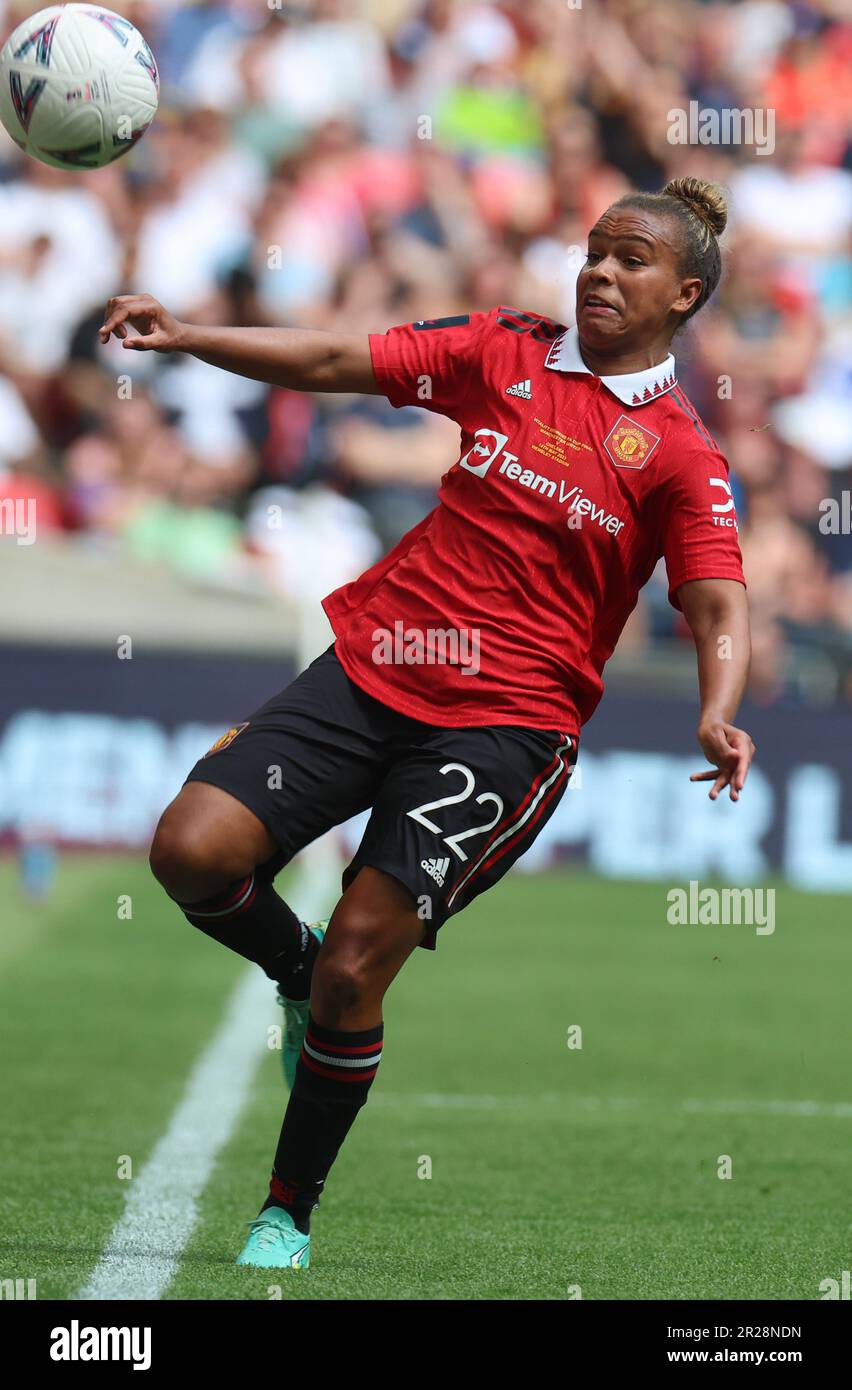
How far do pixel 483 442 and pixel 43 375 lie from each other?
11.5m

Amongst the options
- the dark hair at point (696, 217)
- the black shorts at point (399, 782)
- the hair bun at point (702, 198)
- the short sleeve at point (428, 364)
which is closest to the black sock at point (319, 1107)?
the black shorts at point (399, 782)

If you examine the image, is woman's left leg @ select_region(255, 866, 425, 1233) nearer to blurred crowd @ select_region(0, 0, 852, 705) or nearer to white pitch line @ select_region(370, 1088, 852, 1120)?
white pitch line @ select_region(370, 1088, 852, 1120)

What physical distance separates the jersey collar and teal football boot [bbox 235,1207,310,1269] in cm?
206

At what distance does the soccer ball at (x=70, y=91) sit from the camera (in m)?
5.05

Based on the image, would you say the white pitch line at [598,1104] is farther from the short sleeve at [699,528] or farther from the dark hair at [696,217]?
the dark hair at [696,217]

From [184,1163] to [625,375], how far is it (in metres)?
2.66

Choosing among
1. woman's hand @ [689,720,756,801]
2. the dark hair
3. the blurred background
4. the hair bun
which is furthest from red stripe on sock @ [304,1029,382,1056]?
the blurred background

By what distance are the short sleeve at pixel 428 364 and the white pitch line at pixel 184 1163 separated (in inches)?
82.9

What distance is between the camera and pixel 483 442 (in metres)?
4.83

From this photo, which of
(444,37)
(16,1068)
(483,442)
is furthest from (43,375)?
(483,442)

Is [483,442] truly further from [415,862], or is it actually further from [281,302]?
[281,302]

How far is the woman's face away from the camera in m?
4.77

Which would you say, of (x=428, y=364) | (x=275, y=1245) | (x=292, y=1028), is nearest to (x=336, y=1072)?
(x=275, y=1245)

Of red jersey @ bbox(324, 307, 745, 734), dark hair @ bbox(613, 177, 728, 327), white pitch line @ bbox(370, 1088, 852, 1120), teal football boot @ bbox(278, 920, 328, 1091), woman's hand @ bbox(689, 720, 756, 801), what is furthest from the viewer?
white pitch line @ bbox(370, 1088, 852, 1120)
